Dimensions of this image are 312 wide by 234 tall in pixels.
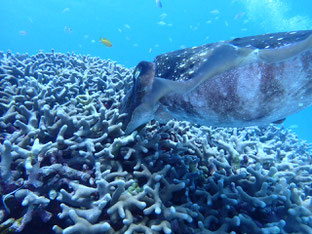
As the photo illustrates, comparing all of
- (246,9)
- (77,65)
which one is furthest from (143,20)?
(77,65)

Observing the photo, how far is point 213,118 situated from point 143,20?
120404mm

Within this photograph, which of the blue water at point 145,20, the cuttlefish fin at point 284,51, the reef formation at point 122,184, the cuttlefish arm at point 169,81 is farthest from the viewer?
the blue water at point 145,20

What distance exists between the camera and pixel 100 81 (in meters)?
4.95

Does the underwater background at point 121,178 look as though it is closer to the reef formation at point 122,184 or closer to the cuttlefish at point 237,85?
the reef formation at point 122,184

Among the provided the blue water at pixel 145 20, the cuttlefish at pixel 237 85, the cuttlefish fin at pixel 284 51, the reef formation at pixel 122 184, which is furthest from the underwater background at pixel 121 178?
the blue water at pixel 145 20

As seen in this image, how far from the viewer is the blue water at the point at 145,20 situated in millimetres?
63175

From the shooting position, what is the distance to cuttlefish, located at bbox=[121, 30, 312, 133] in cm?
180

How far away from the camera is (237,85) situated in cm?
201

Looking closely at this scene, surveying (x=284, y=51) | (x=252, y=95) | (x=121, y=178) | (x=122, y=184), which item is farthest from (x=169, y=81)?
(x=121, y=178)

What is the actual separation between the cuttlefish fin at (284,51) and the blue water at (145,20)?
1976 inches

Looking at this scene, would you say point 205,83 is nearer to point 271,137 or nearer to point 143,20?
point 271,137

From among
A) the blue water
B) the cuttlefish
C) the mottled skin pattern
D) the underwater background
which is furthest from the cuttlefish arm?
the blue water

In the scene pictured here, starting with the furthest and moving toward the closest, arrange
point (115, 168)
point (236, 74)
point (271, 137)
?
point (271, 137), point (115, 168), point (236, 74)

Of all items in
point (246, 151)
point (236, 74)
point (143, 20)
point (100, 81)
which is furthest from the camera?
point (143, 20)
